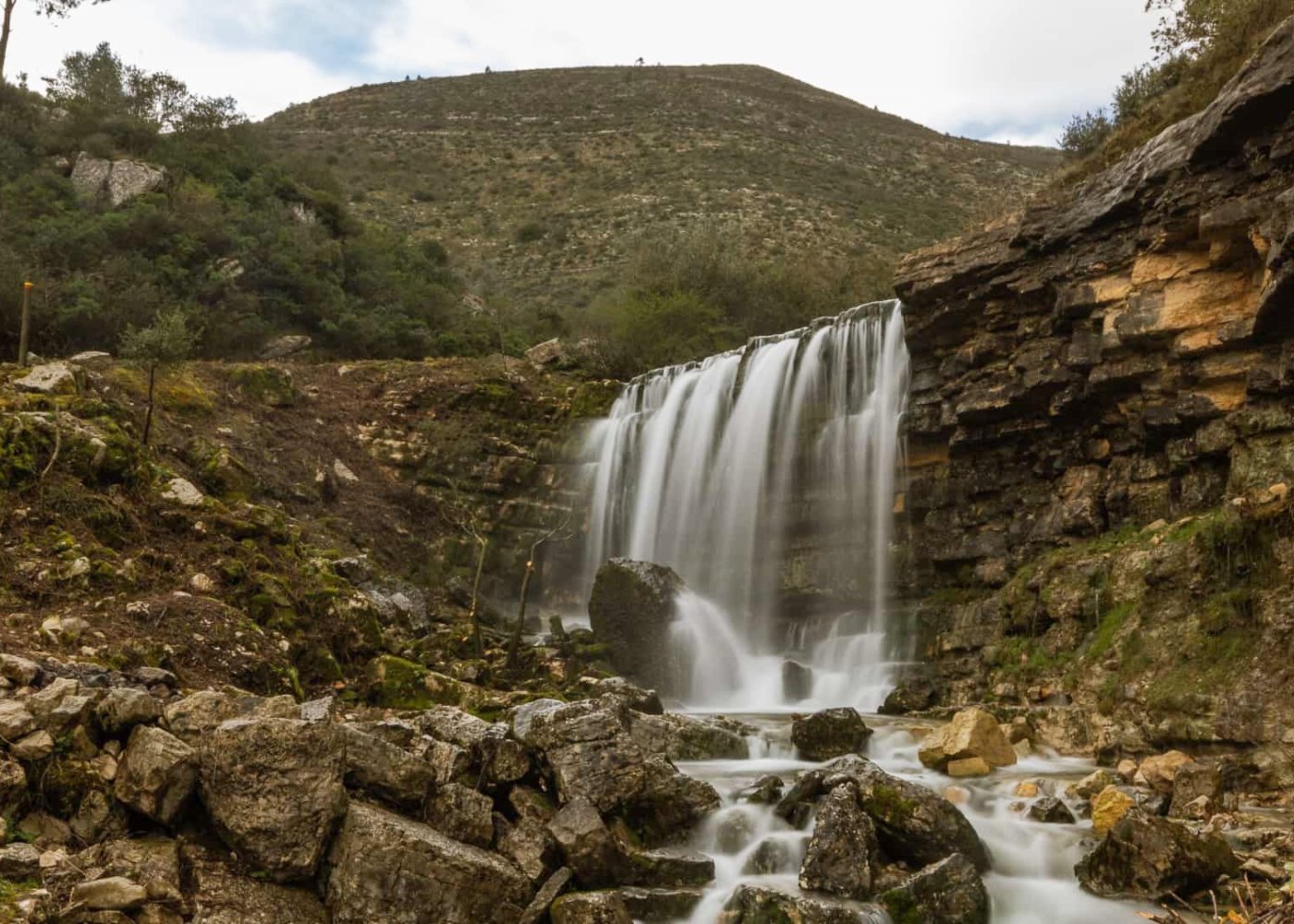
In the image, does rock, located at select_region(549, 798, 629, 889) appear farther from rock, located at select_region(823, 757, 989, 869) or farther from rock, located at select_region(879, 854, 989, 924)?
rock, located at select_region(823, 757, 989, 869)

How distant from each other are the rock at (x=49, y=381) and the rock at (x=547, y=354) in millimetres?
14599

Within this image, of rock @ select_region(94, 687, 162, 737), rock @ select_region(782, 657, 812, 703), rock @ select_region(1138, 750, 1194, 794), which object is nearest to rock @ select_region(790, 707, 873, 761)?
rock @ select_region(1138, 750, 1194, 794)

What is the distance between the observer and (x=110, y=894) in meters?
5.30

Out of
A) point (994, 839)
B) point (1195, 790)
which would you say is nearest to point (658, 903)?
point (994, 839)

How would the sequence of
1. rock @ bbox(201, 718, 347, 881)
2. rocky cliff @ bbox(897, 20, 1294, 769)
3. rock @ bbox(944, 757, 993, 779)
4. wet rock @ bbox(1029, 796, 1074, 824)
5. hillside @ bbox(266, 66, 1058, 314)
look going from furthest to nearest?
hillside @ bbox(266, 66, 1058, 314) < rocky cliff @ bbox(897, 20, 1294, 769) < rock @ bbox(944, 757, 993, 779) < wet rock @ bbox(1029, 796, 1074, 824) < rock @ bbox(201, 718, 347, 881)

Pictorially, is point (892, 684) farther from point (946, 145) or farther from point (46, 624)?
point (946, 145)

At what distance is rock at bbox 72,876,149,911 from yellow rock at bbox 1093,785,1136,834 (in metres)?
7.41

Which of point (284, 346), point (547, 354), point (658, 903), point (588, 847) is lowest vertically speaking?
point (658, 903)

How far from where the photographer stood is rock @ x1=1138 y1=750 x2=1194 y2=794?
9.26 metres

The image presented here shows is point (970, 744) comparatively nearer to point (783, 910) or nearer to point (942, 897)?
point (942, 897)

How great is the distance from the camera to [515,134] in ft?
191

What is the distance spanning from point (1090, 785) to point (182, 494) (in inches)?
428

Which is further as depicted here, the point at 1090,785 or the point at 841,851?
the point at 1090,785

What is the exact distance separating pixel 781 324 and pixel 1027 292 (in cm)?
1469
